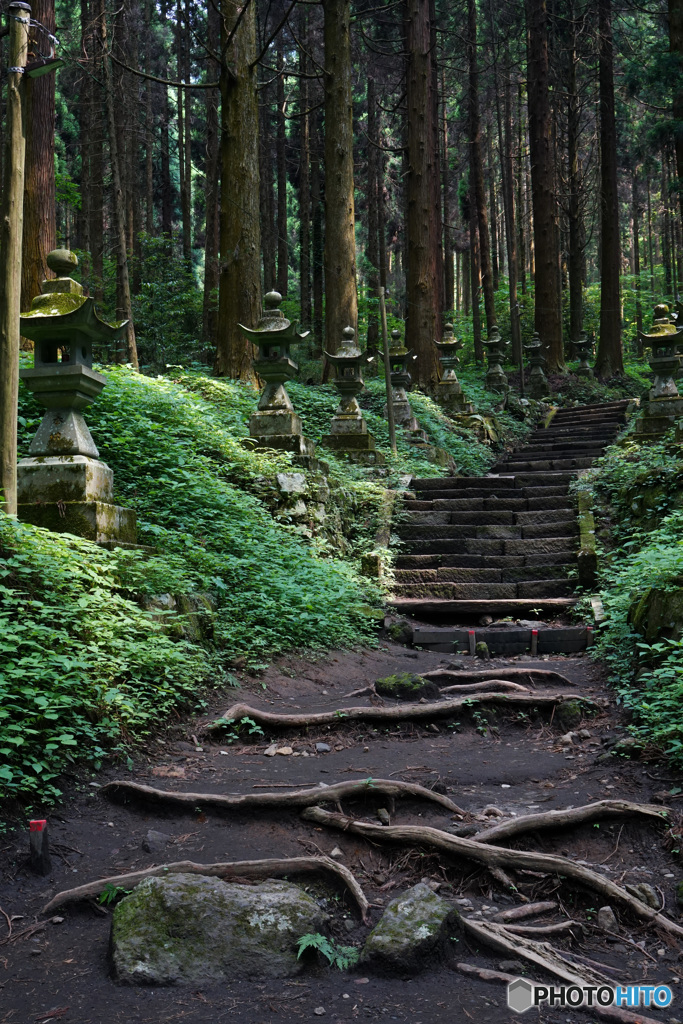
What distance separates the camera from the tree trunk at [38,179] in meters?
10.1

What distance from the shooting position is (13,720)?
13.2 feet

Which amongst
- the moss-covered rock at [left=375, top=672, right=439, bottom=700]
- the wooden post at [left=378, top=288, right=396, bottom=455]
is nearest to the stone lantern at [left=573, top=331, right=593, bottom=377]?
the wooden post at [left=378, top=288, right=396, bottom=455]

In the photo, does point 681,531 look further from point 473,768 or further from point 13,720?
point 13,720

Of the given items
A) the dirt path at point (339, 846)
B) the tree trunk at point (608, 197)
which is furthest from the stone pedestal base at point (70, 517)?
the tree trunk at point (608, 197)

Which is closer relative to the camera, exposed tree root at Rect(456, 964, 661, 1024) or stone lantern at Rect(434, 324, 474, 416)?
exposed tree root at Rect(456, 964, 661, 1024)

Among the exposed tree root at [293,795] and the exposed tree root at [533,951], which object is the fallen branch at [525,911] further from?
the exposed tree root at [293,795]

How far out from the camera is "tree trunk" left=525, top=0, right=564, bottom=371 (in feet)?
73.8

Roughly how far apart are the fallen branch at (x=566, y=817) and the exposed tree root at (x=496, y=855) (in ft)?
0.45

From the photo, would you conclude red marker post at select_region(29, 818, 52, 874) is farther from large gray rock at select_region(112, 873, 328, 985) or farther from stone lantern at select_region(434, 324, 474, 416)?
stone lantern at select_region(434, 324, 474, 416)

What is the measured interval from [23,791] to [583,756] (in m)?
3.30

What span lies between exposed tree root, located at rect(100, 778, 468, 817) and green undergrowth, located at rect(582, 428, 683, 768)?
1.38 meters

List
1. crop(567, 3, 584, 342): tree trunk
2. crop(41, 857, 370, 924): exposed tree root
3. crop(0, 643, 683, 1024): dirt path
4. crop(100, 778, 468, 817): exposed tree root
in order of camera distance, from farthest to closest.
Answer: crop(567, 3, 584, 342): tree trunk → crop(100, 778, 468, 817): exposed tree root → crop(41, 857, 370, 924): exposed tree root → crop(0, 643, 683, 1024): dirt path

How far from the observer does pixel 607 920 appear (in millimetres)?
3188

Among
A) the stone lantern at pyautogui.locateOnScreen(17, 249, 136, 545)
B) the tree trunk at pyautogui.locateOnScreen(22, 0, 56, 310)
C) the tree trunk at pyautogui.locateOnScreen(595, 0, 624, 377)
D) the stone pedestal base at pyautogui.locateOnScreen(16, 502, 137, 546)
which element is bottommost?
the stone pedestal base at pyautogui.locateOnScreen(16, 502, 137, 546)
